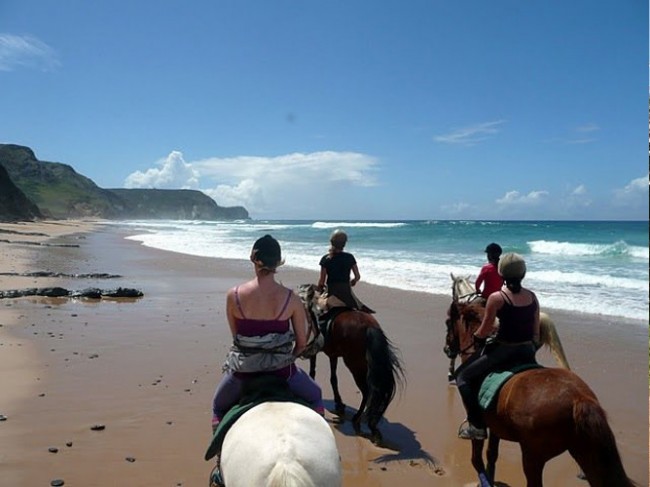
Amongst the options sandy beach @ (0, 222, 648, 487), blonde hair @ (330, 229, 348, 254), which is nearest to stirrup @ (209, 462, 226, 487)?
sandy beach @ (0, 222, 648, 487)

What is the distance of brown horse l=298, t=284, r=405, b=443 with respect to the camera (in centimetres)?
610

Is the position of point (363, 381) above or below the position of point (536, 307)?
below

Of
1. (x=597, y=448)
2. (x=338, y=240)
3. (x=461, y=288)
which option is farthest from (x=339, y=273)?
(x=597, y=448)

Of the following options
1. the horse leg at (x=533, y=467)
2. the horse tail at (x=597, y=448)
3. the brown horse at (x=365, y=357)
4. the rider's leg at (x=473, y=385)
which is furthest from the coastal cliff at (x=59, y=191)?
the horse tail at (x=597, y=448)

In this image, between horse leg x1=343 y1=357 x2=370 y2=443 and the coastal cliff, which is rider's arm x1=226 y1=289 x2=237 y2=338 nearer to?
horse leg x1=343 y1=357 x2=370 y2=443

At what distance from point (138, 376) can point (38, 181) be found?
140m

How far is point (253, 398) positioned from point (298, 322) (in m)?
0.63

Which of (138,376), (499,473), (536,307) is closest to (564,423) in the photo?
(536,307)

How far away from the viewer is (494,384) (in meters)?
4.50

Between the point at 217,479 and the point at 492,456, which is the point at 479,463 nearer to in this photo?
the point at 492,456

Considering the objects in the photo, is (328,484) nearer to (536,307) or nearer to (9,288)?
(536,307)

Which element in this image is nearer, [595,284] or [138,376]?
[138,376]

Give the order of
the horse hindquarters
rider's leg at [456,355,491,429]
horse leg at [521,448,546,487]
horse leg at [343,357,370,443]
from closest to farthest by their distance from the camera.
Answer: horse leg at [521,448,546,487]
rider's leg at [456,355,491,429]
the horse hindquarters
horse leg at [343,357,370,443]

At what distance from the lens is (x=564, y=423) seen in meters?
3.77
